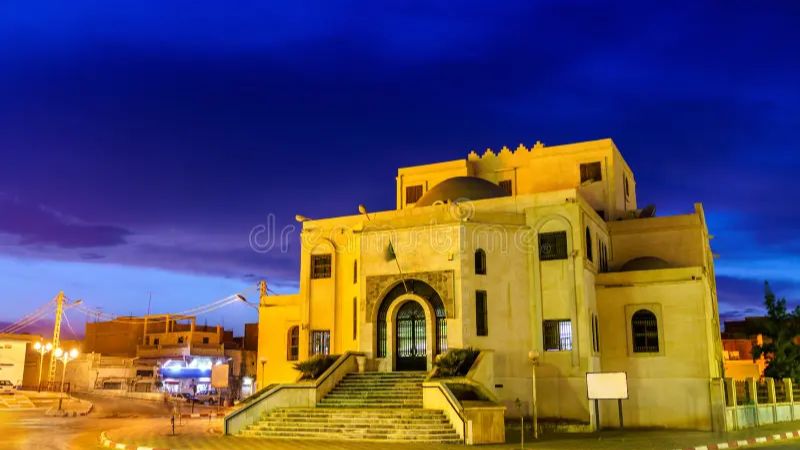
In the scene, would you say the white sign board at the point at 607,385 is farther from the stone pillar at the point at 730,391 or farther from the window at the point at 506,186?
the window at the point at 506,186

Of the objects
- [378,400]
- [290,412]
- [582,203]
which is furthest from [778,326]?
[290,412]

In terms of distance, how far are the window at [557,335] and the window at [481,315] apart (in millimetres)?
2130

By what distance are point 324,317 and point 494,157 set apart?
12221 mm


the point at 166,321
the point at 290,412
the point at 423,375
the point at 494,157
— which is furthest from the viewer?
the point at 166,321

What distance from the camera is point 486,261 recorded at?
25.6 meters

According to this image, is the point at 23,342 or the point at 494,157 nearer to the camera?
the point at 494,157

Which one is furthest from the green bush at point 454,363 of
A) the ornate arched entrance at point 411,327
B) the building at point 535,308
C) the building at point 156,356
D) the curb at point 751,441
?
the building at point 156,356

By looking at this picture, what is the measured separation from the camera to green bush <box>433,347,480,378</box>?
2205 cm

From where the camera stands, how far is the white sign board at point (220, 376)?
Answer: 21.5 metres

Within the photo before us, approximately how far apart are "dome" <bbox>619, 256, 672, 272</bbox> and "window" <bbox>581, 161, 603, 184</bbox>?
5246 millimetres

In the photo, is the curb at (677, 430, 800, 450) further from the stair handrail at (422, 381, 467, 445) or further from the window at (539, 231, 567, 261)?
the window at (539, 231, 567, 261)

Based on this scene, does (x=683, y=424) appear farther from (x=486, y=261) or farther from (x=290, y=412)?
(x=290, y=412)

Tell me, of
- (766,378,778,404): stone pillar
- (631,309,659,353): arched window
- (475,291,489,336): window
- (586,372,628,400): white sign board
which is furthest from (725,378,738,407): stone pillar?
(475,291,489,336): window

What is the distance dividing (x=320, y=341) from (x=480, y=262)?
7910mm
